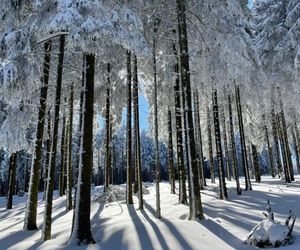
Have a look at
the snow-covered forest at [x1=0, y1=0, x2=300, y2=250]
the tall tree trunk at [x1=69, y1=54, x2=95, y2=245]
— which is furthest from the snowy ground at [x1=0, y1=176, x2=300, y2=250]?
the tall tree trunk at [x1=69, y1=54, x2=95, y2=245]

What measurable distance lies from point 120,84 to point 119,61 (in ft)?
9.44

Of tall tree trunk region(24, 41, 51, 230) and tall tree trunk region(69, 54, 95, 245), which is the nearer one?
tall tree trunk region(69, 54, 95, 245)

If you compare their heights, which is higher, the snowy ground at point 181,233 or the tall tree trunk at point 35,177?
the tall tree trunk at point 35,177

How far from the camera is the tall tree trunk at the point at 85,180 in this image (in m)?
7.98

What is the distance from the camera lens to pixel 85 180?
8297 mm

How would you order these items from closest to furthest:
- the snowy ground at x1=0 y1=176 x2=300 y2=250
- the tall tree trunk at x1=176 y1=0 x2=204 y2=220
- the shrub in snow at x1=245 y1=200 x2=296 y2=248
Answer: the shrub in snow at x1=245 y1=200 x2=296 y2=248, the snowy ground at x1=0 y1=176 x2=300 y2=250, the tall tree trunk at x1=176 y1=0 x2=204 y2=220

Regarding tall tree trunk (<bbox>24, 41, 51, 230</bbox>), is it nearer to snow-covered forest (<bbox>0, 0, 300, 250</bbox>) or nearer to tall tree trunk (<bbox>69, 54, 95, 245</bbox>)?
snow-covered forest (<bbox>0, 0, 300, 250</bbox>)

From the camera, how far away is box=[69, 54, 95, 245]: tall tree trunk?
26.2 ft

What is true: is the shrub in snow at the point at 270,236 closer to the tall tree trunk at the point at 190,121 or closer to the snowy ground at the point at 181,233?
the snowy ground at the point at 181,233

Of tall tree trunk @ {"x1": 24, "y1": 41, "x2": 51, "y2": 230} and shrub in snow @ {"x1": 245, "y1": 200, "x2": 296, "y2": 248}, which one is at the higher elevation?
tall tree trunk @ {"x1": 24, "y1": 41, "x2": 51, "y2": 230}

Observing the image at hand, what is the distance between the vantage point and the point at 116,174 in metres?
75.3

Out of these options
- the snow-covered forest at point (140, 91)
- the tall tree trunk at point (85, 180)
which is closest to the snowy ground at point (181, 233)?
the snow-covered forest at point (140, 91)

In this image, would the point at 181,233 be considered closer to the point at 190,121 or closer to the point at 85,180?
the point at 85,180

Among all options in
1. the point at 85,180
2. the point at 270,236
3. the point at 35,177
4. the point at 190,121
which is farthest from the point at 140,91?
the point at 270,236
